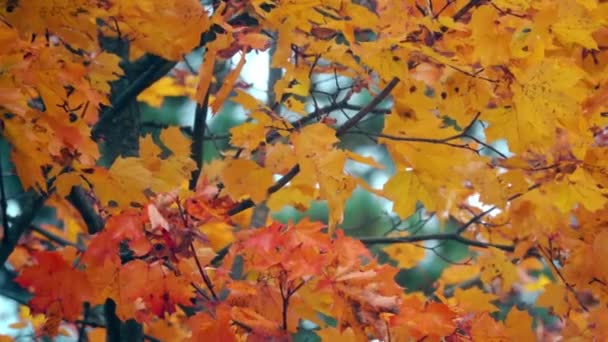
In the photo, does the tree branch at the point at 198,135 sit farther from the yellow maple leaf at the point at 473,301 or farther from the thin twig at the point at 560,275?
the thin twig at the point at 560,275

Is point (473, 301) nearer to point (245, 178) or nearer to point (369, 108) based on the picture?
point (369, 108)

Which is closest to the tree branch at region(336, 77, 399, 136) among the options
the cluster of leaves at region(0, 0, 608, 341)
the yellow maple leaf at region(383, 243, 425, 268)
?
the cluster of leaves at region(0, 0, 608, 341)

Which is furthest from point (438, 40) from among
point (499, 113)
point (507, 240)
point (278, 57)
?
point (507, 240)

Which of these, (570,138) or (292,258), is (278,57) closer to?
(292,258)

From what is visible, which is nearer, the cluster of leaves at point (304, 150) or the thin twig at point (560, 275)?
the cluster of leaves at point (304, 150)

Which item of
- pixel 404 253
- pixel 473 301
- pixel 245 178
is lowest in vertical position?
pixel 404 253

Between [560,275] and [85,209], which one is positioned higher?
[85,209]

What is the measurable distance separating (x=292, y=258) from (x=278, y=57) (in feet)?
1.46

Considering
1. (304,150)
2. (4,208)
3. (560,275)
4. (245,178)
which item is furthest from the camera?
(560,275)

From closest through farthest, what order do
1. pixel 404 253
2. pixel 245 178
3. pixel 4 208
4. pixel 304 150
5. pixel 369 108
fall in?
pixel 304 150
pixel 245 178
pixel 369 108
pixel 4 208
pixel 404 253

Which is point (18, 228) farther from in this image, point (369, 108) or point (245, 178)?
point (369, 108)

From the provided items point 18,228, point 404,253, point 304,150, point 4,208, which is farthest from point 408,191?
point 404,253

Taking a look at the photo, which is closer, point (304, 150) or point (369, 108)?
point (304, 150)

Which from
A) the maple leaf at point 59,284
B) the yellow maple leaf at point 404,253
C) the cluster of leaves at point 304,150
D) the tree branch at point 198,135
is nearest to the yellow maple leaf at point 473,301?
the cluster of leaves at point 304,150
